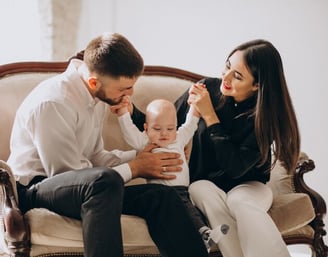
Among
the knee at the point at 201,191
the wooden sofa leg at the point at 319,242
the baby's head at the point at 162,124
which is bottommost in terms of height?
the wooden sofa leg at the point at 319,242

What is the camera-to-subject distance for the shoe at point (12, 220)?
1.93 meters

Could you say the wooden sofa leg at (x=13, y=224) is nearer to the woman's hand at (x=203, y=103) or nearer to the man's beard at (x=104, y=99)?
the man's beard at (x=104, y=99)

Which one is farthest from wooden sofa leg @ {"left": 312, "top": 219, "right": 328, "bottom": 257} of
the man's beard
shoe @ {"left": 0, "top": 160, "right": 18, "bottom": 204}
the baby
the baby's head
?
shoe @ {"left": 0, "top": 160, "right": 18, "bottom": 204}

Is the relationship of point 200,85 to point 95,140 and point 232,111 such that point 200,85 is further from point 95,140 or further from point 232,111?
point 95,140

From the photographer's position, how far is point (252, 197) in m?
2.20

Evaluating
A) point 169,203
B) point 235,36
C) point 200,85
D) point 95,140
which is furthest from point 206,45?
point 169,203

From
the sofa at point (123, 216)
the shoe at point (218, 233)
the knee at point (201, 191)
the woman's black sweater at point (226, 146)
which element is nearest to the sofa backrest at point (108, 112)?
the sofa at point (123, 216)

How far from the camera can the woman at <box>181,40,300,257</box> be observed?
2.18 metres

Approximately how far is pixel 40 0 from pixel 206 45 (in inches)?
34.8

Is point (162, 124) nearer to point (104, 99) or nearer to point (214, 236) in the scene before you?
point (104, 99)

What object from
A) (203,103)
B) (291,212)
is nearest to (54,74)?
(203,103)

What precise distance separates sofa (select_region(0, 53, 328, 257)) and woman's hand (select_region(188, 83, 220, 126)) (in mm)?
267

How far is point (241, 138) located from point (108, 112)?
1.92ft

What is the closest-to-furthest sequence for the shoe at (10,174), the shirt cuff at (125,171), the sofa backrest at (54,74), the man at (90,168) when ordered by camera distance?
the man at (90,168) < the shoe at (10,174) < the shirt cuff at (125,171) < the sofa backrest at (54,74)
